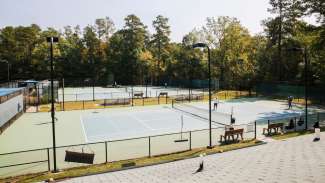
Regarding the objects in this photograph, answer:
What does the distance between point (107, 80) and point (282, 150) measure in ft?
265

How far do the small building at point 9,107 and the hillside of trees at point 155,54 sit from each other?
4678 cm

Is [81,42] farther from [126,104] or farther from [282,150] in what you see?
[282,150]

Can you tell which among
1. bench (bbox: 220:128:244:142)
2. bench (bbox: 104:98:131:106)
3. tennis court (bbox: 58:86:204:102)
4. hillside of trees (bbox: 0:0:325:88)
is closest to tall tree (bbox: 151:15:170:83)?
hillside of trees (bbox: 0:0:325:88)

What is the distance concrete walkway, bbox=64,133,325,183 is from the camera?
39.5 feet

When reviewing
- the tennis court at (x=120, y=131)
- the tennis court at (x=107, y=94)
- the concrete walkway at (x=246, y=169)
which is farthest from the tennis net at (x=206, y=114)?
the concrete walkway at (x=246, y=169)

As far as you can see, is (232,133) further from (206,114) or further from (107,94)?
(107,94)

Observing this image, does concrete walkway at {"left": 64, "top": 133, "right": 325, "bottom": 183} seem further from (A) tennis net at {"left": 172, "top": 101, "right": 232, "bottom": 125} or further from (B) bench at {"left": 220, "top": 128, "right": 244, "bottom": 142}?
(A) tennis net at {"left": 172, "top": 101, "right": 232, "bottom": 125}

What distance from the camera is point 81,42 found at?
101562mm

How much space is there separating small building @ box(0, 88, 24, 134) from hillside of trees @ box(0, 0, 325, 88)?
153 feet

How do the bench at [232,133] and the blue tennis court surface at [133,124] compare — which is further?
the blue tennis court surface at [133,124]

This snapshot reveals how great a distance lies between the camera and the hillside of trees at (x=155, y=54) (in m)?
65.4

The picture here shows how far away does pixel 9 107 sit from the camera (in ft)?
99.8

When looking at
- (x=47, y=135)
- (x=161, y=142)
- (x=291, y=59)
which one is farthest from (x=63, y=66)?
(x=161, y=142)

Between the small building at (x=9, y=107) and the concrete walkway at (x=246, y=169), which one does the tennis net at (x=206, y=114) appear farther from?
the small building at (x=9, y=107)
